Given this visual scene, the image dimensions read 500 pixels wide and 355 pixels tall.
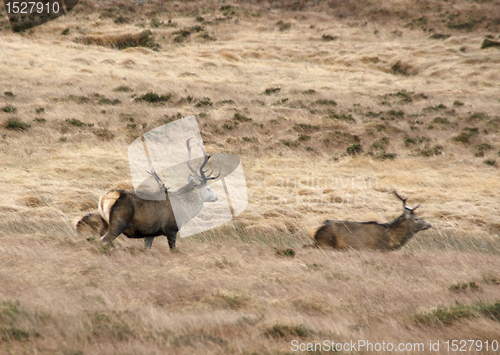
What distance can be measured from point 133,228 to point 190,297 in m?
2.59

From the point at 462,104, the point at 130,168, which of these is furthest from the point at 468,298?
the point at 462,104

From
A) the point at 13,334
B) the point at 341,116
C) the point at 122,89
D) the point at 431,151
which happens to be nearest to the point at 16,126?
the point at 122,89

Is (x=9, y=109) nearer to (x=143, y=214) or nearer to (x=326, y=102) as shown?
(x=143, y=214)

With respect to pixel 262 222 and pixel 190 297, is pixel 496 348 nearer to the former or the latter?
pixel 190 297

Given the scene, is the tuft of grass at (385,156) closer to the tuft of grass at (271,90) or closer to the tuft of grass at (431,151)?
the tuft of grass at (431,151)

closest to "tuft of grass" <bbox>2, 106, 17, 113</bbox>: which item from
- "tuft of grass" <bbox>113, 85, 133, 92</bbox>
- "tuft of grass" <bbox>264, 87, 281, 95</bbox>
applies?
"tuft of grass" <bbox>113, 85, 133, 92</bbox>

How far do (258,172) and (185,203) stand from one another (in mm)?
8640

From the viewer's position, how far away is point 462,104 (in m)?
28.6

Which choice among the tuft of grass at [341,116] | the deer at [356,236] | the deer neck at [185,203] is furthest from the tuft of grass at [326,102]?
the deer neck at [185,203]

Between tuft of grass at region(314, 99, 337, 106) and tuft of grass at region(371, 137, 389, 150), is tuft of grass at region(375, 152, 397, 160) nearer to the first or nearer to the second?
tuft of grass at region(371, 137, 389, 150)
